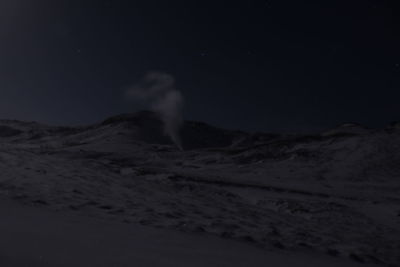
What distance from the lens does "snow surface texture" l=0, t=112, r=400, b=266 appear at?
24.2ft

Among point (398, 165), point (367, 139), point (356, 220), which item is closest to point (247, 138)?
point (367, 139)

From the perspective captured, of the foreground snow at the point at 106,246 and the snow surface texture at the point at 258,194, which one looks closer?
the foreground snow at the point at 106,246

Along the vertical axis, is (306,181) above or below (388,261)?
above

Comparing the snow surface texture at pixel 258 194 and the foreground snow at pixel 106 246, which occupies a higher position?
the snow surface texture at pixel 258 194

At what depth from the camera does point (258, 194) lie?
2062 cm

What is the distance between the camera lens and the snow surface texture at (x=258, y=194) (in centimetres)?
737

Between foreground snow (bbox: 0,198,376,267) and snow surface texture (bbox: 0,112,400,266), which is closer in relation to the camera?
foreground snow (bbox: 0,198,376,267)

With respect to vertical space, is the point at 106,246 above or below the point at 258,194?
below

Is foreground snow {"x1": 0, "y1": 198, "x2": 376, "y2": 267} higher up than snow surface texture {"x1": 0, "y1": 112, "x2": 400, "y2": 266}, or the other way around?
snow surface texture {"x1": 0, "y1": 112, "x2": 400, "y2": 266}

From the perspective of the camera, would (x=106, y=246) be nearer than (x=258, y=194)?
Yes

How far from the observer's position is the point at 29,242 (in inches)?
183

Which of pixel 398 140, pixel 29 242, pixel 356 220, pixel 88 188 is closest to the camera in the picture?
pixel 29 242

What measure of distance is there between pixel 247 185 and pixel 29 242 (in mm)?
20167

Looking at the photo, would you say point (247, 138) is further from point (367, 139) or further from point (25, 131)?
point (25, 131)
